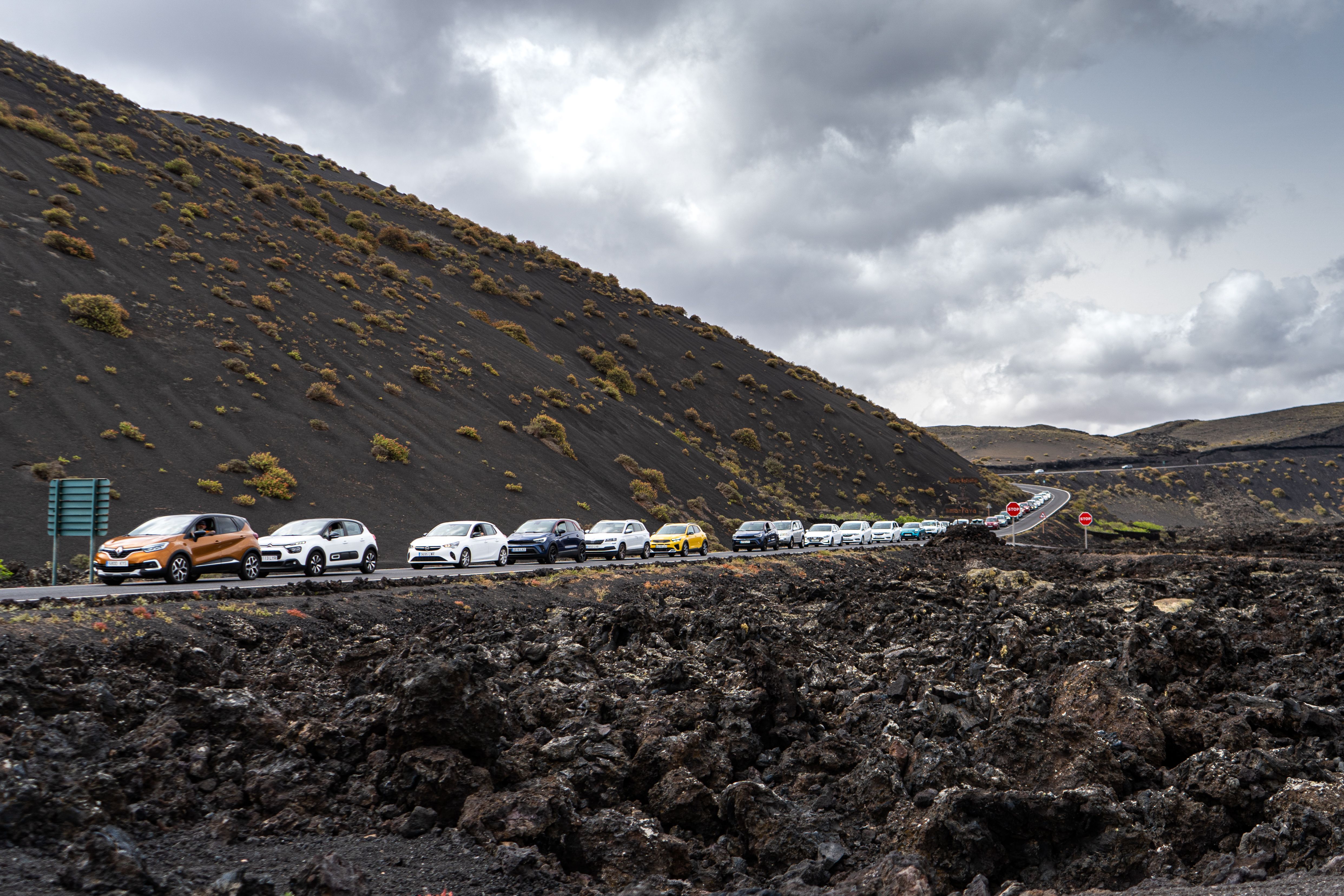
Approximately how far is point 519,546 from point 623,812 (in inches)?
855

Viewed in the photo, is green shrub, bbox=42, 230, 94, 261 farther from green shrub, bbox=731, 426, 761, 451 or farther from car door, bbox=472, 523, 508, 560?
green shrub, bbox=731, 426, 761, 451

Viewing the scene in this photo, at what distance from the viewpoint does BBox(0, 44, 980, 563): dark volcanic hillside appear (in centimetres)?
3184

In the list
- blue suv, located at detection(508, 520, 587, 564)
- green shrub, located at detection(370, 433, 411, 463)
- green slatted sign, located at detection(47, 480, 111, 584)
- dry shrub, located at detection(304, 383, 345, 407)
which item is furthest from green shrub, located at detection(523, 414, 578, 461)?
green slatted sign, located at detection(47, 480, 111, 584)

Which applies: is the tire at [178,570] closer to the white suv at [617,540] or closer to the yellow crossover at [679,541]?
the white suv at [617,540]

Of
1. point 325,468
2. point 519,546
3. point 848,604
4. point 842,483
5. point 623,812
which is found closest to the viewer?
point 623,812

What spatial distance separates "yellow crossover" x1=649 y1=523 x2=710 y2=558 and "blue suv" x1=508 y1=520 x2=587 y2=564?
5254 mm

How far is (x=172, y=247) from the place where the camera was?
45.2 metres

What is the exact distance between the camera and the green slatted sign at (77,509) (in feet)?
57.6

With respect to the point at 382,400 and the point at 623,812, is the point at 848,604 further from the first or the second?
the point at 382,400

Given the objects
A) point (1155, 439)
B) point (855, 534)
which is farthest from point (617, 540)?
point (1155, 439)

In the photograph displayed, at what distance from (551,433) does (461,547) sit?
23.3 metres

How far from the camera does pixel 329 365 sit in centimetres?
4303

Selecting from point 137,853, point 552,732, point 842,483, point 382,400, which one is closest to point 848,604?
point 552,732

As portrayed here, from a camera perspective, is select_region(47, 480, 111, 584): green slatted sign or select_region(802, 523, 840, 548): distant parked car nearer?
select_region(47, 480, 111, 584): green slatted sign
